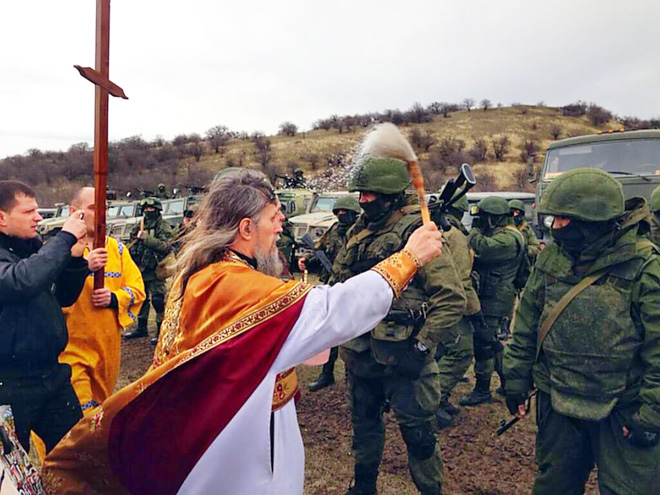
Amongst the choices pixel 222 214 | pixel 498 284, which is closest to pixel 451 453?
pixel 498 284

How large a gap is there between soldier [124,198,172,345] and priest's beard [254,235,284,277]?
601cm

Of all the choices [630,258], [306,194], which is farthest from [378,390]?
[306,194]

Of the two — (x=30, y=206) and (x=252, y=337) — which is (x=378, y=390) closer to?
(x=252, y=337)

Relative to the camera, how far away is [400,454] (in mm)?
4488

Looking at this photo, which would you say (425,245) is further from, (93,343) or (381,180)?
(93,343)

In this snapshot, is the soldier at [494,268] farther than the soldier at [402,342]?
Yes

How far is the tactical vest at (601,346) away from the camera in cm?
262

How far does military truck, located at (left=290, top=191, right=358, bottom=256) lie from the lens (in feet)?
46.3

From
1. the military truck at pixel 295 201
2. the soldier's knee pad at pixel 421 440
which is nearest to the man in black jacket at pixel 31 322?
the soldier's knee pad at pixel 421 440

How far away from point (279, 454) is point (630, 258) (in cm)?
191

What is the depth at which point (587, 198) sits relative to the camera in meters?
2.68

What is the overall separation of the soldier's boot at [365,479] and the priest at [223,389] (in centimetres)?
178

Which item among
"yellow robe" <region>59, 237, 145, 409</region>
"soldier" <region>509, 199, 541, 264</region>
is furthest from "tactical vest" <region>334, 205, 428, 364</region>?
"soldier" <region>509, 199, 541, 264</region>

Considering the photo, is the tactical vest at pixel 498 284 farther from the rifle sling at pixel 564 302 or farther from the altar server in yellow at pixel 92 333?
the altar server in yellow at pixel 92 333
